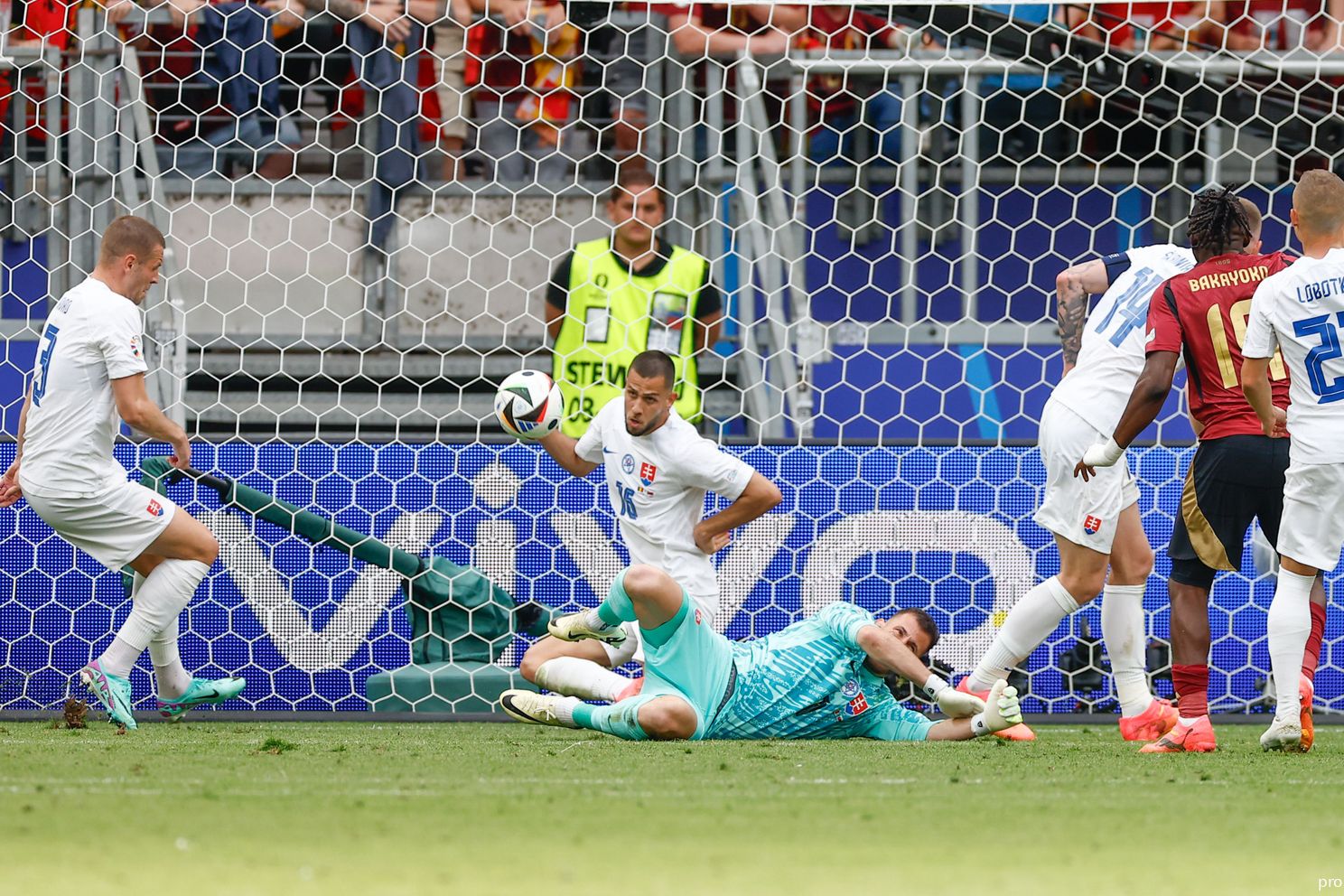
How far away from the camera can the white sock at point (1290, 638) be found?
4910 mm

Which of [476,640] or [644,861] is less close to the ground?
[644,861]

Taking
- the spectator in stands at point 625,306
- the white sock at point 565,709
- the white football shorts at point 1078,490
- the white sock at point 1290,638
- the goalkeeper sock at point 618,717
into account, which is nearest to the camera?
the white sock at point 1290,638

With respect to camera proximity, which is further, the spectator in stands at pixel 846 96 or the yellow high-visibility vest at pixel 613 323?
the spectator in stands at pixel 846 96

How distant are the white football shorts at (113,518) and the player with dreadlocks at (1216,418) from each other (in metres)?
3.05

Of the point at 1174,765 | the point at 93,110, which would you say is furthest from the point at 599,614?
the point at 93,110

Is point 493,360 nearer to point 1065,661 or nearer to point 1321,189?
point 1065,661

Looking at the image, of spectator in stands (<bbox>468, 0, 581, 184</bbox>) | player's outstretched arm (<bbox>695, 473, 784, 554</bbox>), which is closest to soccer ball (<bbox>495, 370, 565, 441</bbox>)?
player's outstretched arm (<bbox>695, 473, 784, 554</bbox>)

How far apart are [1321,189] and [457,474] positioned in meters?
3.52

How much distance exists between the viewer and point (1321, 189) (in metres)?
4.85

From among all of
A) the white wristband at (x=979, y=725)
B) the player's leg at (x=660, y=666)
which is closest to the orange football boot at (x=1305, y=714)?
the white wristband at (x=979, y=725)

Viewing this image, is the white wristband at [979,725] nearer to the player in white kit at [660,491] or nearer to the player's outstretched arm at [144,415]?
the player in white kit at [660,491]

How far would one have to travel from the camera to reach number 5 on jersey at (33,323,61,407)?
5.84 metres

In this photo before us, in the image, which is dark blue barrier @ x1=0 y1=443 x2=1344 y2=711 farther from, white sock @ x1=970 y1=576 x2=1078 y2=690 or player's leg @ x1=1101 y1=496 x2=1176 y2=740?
white sock @ x1=970 y1=576 x2=1078 y2=690

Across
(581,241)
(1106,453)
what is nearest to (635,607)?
(1106,453)
